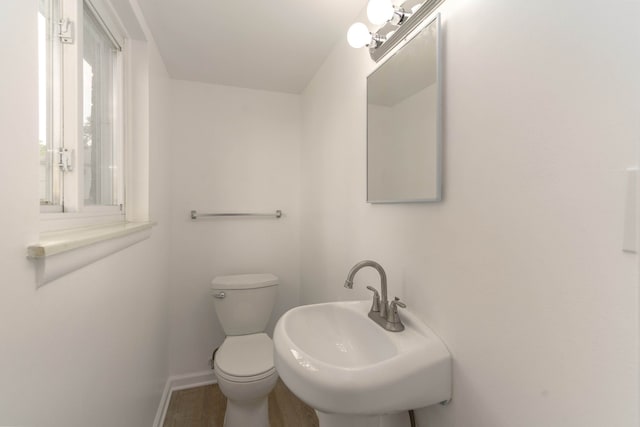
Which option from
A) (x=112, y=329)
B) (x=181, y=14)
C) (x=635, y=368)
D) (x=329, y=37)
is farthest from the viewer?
(x=329, y=37)

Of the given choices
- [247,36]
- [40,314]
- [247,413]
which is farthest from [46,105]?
[247,413]

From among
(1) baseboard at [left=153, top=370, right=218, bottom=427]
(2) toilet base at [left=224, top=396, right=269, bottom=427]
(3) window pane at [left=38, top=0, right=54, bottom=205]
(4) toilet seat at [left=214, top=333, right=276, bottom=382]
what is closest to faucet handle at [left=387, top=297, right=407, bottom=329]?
(4) toilet seat at [left=214, top=333, right=276, bottom=382]

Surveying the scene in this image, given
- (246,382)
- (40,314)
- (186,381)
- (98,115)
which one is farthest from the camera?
(186,381)

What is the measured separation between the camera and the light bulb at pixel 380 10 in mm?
913

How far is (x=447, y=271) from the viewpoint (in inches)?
32.1

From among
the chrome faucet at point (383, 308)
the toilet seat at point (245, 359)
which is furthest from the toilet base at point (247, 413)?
the chrome faucet at point (383, 308)

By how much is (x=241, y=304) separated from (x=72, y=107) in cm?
139

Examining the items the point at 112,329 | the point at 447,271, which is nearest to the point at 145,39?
the point at 112,329

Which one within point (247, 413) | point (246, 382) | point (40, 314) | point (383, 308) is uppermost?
point (40, 314)

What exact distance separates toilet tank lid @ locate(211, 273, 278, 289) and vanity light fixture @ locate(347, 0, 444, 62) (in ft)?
4.94

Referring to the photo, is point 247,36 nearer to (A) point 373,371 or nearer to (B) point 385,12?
(B) point 385,12

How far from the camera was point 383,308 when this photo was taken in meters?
1.00

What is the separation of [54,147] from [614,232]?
137 cm

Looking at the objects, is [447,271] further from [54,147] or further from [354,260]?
[54,147]
